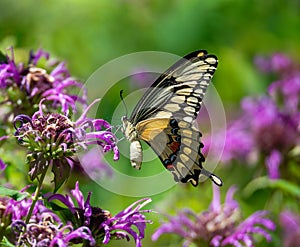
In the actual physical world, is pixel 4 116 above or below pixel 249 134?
above

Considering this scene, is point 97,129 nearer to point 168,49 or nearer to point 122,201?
point 122,201

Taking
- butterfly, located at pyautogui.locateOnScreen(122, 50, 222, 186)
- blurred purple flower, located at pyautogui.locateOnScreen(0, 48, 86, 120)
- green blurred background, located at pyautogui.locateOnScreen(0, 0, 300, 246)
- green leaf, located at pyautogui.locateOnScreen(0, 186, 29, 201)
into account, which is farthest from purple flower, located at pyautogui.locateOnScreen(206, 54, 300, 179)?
green leaf, located at pyautogui.locateOnScreen(0, 186, 29, 201)

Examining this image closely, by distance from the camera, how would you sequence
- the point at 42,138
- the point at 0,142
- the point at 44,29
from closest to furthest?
1. the point at 42,138
2. the point at 0,142
3. the point at 44,29

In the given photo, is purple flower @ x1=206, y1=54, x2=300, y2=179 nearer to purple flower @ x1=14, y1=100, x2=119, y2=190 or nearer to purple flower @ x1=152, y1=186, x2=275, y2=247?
purple flower @ x1=152, y1=186, x2=275, y2=247

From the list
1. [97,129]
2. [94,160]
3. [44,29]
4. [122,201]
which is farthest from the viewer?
[44,29]

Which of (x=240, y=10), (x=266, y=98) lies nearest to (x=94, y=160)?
(x=266, y=98)

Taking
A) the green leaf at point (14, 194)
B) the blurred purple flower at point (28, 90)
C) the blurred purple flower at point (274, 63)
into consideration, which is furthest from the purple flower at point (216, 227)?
the blurred purple flower at point (274, 63)

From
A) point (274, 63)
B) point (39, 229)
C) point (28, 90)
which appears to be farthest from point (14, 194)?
point (274, 63)

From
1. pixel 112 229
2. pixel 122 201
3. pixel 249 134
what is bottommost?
pixel 122 201
